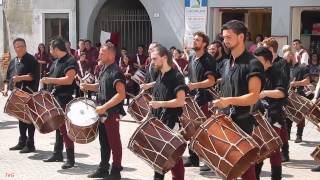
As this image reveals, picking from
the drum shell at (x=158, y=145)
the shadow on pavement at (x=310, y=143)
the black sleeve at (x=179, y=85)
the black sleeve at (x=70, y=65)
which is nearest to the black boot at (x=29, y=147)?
the black sleeve at (x=70, y=65)

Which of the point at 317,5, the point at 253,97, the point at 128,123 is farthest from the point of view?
the point at 317,5

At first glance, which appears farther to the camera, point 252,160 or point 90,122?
point 90,122

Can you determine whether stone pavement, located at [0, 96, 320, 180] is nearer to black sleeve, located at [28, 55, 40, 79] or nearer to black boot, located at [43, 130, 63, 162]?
black boot, located at [43, 130, 63, 162]

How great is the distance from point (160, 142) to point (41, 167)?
2988 mm

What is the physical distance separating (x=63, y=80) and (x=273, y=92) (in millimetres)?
3025

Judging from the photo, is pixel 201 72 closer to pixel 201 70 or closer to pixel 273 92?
pixel 201 70

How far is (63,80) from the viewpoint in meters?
8.09

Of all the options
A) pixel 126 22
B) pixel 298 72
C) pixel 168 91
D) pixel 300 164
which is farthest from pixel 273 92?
pixel 126 22

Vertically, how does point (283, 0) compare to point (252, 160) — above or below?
above

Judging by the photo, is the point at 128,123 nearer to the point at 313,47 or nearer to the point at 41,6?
the point at 313,47

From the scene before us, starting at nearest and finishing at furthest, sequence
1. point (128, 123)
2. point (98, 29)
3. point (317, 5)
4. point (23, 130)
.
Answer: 1. point (23, 130)
2. point (128, 123)
3. point (317, 5)
4. point (98, 29)

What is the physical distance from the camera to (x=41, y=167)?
8.38 metres

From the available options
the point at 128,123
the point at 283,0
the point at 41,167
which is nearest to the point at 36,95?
the point at 41,167

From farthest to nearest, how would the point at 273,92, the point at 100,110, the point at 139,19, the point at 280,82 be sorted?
the point at 139,19 → the point at 100,110 → the point at 280,82 → the point at 273,92
